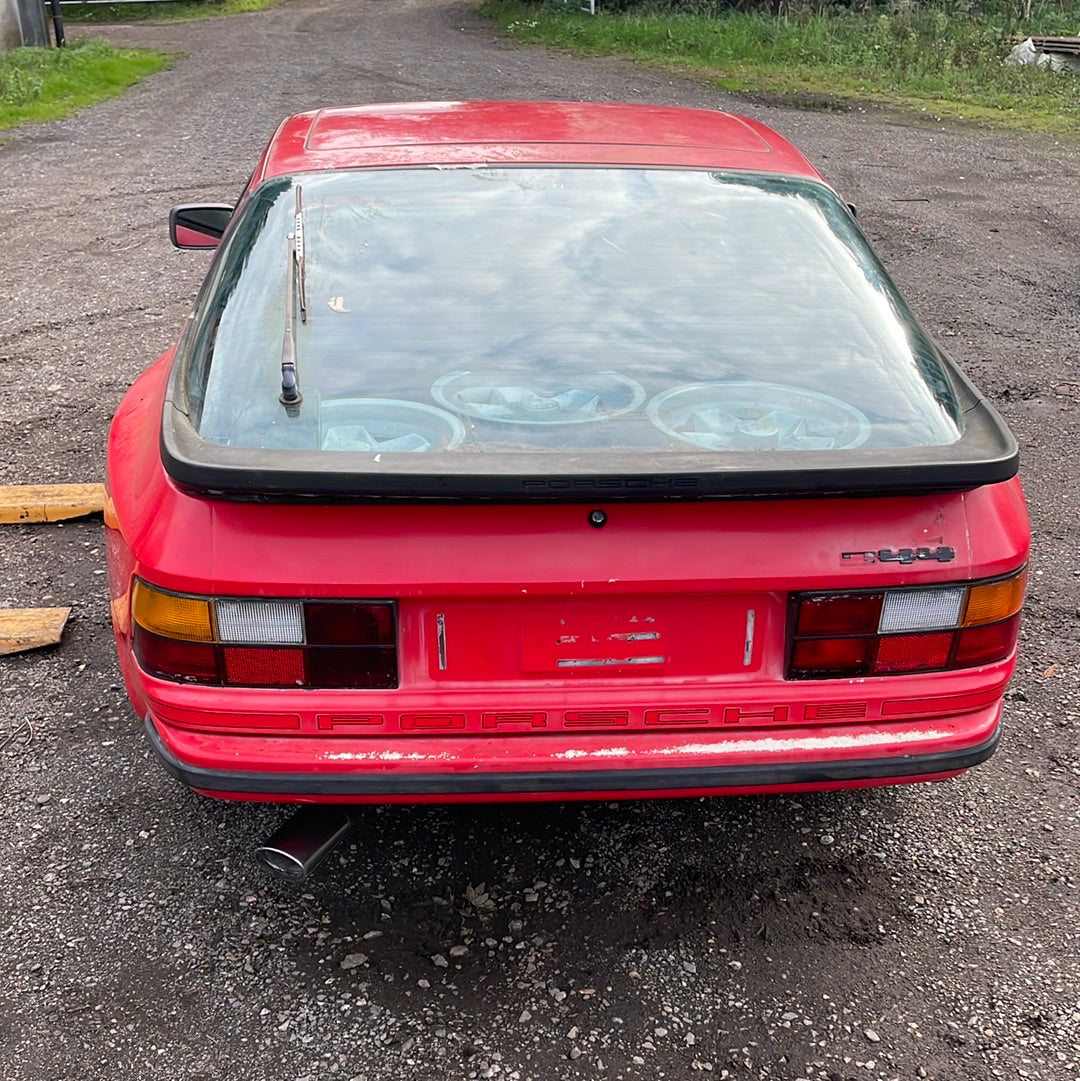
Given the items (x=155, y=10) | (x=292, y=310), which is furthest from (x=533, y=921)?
(x=155, y=10)

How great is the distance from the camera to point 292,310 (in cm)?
267

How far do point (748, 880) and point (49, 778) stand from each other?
71.9 inches

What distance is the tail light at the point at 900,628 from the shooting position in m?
2.22

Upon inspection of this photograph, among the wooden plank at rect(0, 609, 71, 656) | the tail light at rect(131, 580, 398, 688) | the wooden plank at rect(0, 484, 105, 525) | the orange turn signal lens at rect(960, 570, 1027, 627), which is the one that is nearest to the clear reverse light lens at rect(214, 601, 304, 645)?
the tail light at rect(131, 580, 398, 688)

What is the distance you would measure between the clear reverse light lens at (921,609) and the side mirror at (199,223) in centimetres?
246

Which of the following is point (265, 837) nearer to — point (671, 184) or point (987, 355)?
point (671, 184)

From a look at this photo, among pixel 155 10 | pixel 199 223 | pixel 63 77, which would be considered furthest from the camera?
pixel 155 10

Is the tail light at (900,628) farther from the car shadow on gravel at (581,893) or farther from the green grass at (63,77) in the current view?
the green grass at (63,77)

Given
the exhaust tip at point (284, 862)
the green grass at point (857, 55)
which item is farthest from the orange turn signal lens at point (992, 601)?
the green grass at point (857, 55)

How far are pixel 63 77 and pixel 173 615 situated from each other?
15.7m

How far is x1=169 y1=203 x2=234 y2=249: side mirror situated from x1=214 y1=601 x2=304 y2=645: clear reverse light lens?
1.88 m

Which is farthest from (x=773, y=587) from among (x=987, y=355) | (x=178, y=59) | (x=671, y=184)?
(x=178, y=59)

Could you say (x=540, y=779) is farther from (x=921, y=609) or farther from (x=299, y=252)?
(x=299, y=252)

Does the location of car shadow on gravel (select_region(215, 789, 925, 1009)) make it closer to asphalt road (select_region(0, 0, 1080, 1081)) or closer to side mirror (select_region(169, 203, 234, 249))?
asphalt road (select_region(0, 0, 1080, 1081))
